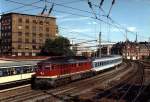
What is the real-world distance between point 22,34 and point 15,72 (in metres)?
86.6

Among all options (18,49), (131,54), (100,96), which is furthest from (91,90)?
(131,54)

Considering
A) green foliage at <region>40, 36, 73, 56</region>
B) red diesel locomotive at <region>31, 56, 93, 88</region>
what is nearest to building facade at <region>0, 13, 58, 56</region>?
green foliage at <region>40, 36, 73, 56</region>

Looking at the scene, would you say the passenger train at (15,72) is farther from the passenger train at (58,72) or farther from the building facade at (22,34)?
the building facade at (22,34)

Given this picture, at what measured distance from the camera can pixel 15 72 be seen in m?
32.6

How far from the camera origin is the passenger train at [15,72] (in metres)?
30.4

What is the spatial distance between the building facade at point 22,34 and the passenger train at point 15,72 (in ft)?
245

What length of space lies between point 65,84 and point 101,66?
19.8 meters

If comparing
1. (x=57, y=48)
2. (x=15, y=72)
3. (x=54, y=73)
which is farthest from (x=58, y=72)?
(x=57, y=48)

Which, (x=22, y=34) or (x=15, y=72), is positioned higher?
(x=22, y=34)

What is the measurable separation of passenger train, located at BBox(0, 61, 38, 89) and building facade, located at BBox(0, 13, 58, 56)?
74541 mm

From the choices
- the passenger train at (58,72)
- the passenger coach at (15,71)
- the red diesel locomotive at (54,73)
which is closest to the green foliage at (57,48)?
the passenger train at (58,72)

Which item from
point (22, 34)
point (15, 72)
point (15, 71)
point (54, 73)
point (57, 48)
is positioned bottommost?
point (54, 73)

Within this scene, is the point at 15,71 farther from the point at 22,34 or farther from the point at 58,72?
the point at 22,34

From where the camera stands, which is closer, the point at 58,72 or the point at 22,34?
the point at 58,72
